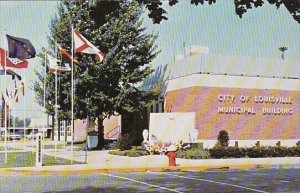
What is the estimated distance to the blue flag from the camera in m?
21.6

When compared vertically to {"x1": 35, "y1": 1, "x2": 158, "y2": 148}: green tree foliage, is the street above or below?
below

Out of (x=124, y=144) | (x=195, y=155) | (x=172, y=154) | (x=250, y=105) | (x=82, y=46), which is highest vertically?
(x=82, y=46)

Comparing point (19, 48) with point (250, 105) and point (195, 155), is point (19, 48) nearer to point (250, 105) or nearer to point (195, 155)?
point (195, 155)

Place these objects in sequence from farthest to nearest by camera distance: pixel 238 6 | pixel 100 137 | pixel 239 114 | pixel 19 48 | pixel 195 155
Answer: pixel 100 137 < pixel 239 114 < pixel 195 155 < pixel 19 48 < pixel 238 6

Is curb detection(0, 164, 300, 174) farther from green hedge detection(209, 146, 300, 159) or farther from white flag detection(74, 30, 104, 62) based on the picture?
white flag detection(74, 30, 104, 62)

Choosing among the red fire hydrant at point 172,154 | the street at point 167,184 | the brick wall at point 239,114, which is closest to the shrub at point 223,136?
the brick wall at point 239,114

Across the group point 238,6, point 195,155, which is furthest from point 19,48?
point 238,6

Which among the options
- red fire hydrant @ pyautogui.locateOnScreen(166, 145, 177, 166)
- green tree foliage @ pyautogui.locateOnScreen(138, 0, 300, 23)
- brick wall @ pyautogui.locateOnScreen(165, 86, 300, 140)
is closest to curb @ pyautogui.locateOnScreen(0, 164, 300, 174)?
red fire hydrant @ pyautogui.locateOnScreen(166, 145, 177, 166)

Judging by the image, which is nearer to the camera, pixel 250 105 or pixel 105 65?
pixel 105 65

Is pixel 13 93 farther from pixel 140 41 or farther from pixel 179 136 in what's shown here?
pixel 179 136

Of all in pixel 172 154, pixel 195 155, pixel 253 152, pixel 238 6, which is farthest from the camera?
pixel 253 152

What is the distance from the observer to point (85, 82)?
30.3 m

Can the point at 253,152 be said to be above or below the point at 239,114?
below

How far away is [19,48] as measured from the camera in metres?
22.1
